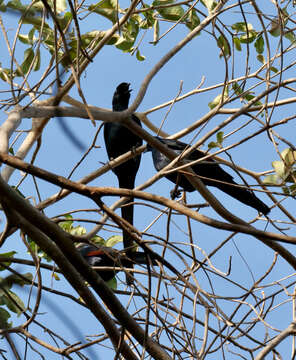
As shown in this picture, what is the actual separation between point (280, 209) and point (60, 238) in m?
1.27

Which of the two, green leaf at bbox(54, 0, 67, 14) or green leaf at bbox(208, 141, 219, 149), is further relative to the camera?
green leaf at bbox(54, 0, 67, 14)

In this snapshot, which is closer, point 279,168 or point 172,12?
point 279,168

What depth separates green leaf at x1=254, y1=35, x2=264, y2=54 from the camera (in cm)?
365

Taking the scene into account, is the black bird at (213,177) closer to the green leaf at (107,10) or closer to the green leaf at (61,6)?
the green leaf at (107,10)

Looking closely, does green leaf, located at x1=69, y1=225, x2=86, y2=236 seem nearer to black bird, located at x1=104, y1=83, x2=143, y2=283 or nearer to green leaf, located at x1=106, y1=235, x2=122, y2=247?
green leaf, located at x1=106, y1=235, x2=122, y2=247

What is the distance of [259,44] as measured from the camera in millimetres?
3670

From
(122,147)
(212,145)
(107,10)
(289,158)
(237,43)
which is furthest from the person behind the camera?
(122,147)

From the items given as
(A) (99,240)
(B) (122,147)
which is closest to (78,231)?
(A) (99,240)

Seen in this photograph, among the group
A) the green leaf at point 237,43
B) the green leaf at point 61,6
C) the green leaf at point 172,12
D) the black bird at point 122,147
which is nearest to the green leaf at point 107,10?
the green leaf at point 61,6

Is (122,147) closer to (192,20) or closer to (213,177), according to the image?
(213,177)

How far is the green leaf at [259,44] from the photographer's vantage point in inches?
144

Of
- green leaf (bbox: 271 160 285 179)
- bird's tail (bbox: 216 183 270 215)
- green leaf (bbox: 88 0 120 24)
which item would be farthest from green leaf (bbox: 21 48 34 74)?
green leaf (bbox: 271 160 285 179)

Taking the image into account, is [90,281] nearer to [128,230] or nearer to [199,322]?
[128,230]

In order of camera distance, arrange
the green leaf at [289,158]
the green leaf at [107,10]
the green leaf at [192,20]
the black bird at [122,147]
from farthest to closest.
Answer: the black bird at [122,147] < the green leaf at [192,20] < the green leaf at [107,10] < the green leaf at [289,158]
